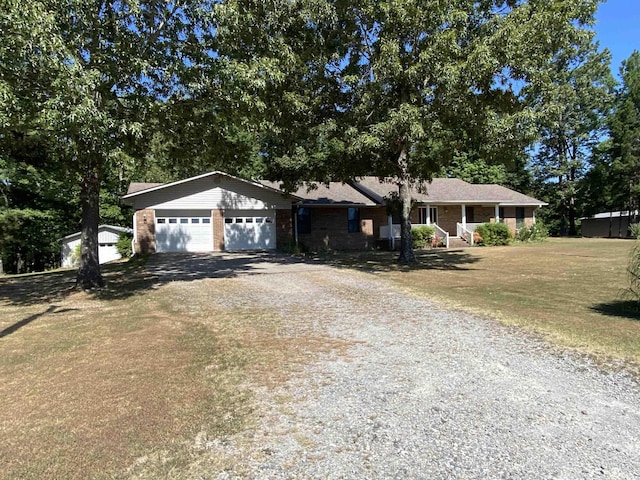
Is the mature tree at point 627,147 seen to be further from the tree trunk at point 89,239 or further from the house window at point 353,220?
the tree trunk at point 89,239

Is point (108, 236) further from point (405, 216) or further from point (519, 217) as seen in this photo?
point (519, 217)

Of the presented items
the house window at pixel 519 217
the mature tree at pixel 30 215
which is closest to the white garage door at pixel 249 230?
the mature tree at pixel 30 215

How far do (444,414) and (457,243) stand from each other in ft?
83.1

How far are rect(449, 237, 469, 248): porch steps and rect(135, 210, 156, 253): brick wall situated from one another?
16769 mm

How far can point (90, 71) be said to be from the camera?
304 inches

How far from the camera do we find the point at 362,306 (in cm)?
885

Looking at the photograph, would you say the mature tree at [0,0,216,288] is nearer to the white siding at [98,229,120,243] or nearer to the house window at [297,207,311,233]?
the house window at [297,207,311,233]

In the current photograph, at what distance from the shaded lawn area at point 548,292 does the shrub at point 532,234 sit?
412 inches

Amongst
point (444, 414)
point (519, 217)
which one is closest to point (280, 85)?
point (444, 414)

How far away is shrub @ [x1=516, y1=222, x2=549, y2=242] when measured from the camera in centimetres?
2972

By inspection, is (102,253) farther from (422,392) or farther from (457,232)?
(422,392)

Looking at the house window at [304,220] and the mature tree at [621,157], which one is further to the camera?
the mature tree at [621,157]

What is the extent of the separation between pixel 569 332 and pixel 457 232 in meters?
23.4

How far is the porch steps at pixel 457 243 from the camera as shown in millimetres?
27544
